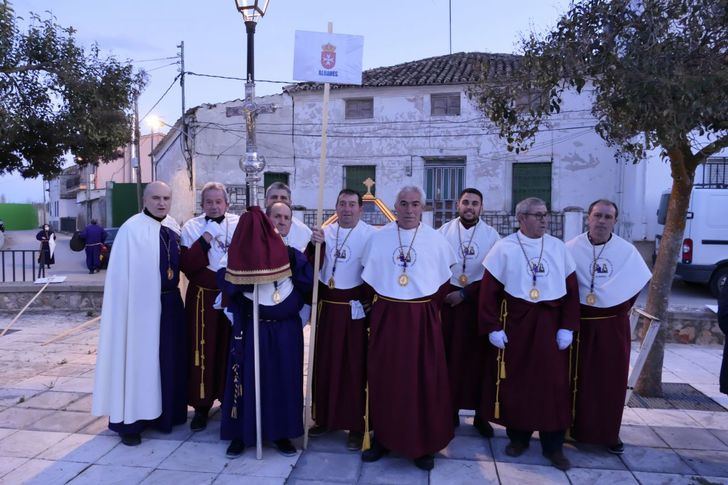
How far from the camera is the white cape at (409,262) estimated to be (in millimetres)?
3998

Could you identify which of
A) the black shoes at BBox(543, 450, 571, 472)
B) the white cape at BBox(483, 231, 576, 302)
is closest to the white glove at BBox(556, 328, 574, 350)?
the white cape at BBox(483, 231, 576, 302)

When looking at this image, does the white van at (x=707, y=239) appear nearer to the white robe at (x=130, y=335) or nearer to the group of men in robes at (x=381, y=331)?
the group of men in robes at (x=381, y=331)

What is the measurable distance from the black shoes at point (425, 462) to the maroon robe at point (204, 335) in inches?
65.8

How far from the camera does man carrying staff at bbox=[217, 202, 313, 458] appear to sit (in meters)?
4.04

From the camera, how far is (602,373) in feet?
13.5

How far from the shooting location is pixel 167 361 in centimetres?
442

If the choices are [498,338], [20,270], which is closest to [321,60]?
[498,338]

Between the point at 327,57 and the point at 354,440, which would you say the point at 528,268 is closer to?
the point at 354,440

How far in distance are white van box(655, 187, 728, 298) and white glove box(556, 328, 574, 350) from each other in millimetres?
8869

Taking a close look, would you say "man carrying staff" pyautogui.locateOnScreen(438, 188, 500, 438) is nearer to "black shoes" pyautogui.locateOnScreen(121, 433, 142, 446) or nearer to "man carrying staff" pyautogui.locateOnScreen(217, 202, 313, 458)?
"man carrying staff" pyautogui.locateOnScreen(217, 202, 313, 458)

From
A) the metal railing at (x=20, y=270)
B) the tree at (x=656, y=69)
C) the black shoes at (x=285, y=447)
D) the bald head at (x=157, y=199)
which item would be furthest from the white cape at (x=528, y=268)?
the metal railing at (x=20, y=270)

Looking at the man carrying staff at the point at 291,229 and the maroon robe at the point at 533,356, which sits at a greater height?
the man carrying staff at the point at 291,229

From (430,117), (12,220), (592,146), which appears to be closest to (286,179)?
(430,117)

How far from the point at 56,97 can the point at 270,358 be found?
6.76 meters
